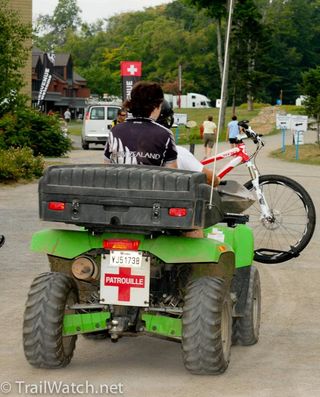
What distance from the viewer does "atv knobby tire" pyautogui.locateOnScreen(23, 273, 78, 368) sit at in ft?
20.5

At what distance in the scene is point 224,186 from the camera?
7895 mm

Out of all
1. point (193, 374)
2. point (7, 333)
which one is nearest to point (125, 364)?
point (193, 374)

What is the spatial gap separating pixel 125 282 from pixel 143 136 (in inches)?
37.4

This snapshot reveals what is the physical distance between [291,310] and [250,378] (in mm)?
2621

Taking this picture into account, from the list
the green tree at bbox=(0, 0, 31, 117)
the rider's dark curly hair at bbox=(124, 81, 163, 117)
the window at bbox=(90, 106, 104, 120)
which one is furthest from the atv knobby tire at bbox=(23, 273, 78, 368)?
the window at bbox=(90, 106, 104, 120)

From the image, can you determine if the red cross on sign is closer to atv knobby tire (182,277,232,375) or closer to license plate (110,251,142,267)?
license plate (110,251,142,267)

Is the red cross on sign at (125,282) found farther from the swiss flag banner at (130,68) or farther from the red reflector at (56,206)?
the swiss flag banner at (130,68)

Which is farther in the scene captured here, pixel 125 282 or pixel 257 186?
pixel 257 186

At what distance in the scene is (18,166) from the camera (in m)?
23.8

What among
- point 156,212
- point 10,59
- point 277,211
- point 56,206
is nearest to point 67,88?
point 10,59

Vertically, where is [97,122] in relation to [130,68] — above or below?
below

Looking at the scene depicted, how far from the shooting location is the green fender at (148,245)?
6.21 m

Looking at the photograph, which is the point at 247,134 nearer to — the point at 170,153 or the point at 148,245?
the point at 170,153

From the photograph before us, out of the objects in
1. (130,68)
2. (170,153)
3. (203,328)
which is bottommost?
(130,68)
